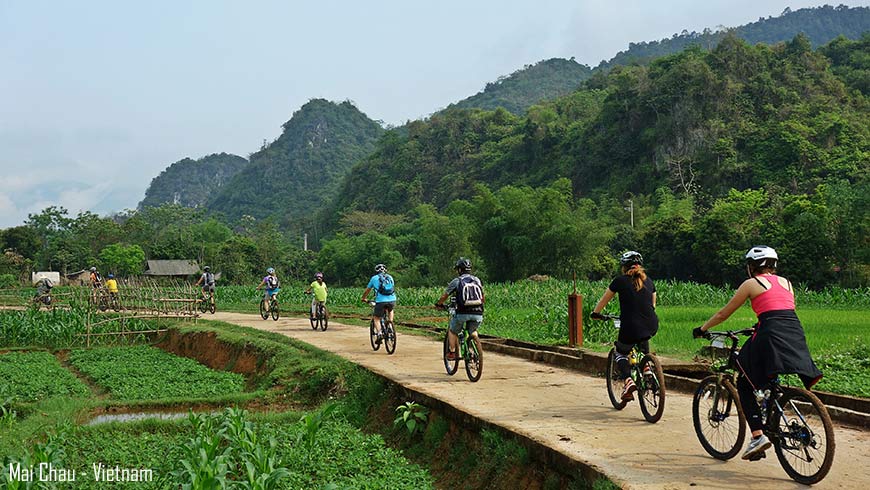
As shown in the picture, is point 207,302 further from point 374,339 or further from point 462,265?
point 462,265

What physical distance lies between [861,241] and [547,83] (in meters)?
127

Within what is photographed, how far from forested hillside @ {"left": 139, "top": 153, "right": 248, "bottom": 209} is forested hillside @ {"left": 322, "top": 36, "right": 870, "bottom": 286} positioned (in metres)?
92.9

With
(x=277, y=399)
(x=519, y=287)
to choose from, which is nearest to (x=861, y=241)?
(x=519, y=287)

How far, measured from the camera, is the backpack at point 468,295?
1027 centimetres

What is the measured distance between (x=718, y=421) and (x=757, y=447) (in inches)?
25.2

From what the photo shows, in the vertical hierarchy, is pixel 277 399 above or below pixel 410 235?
below

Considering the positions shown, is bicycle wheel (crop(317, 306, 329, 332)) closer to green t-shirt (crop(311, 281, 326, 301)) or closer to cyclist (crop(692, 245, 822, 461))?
green t-shirt (crop(311, 281, 326, 301))

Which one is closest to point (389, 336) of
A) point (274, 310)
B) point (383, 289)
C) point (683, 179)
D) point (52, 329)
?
point (383, 289)

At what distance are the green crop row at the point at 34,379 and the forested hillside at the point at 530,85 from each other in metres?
136

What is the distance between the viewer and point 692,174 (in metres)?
60.4

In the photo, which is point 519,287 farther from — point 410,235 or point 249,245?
point 249,245

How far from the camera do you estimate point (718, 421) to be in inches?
242

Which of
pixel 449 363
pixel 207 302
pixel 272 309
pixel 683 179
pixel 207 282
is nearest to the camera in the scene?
pixel 449 363

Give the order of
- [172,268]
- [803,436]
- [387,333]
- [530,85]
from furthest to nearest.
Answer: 1. [530,85]
2. [172,268]
3. [387,333]
4. [803,436]
